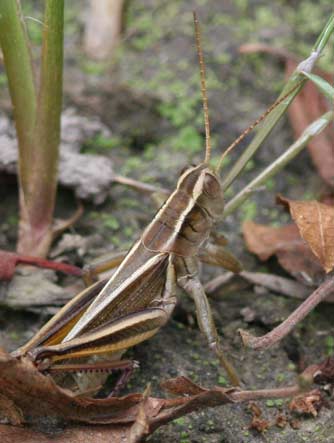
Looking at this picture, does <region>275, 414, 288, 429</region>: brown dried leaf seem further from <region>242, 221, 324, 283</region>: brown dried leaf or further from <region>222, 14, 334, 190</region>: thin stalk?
A: <region>222, 14, 334, 190</region>: thin stalk

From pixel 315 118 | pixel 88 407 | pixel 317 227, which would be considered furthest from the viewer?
pixel 315 118

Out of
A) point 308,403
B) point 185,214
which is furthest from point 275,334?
point 185,214

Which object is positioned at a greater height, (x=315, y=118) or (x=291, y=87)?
(x=291, y=87)

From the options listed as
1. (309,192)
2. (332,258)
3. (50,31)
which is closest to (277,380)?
(332,258)

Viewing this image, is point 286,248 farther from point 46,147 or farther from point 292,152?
point 46,147

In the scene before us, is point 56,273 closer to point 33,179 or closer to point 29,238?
point 29,238

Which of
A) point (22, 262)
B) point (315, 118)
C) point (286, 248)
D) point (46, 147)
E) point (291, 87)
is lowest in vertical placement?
point (22, 262)

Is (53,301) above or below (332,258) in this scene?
below

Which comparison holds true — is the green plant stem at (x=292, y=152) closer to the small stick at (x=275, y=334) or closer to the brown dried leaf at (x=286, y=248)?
the brown dried leaf at (x=286, y=248)
